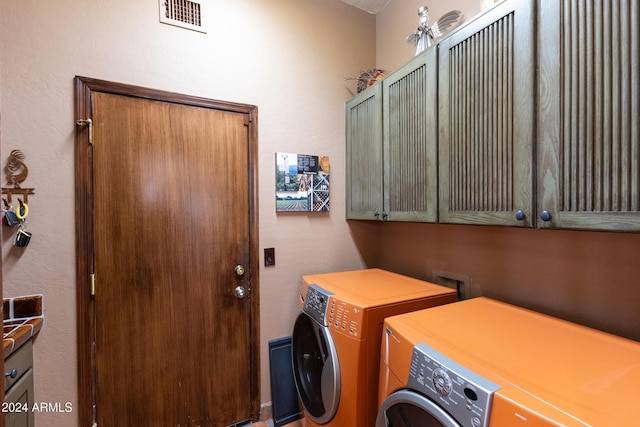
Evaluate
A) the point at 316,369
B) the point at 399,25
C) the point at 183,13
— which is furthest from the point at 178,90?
the point at 316,369

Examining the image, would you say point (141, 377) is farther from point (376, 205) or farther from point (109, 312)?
point (376, 205)

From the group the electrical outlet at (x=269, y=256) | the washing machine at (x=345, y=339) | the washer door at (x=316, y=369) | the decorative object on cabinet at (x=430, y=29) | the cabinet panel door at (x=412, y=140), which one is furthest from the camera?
the electrical outlet at (x=269, y=256)

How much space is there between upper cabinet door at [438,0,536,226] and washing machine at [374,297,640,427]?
41 cm

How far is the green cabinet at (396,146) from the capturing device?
57.2 inches

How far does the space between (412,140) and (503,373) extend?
3.79 ft

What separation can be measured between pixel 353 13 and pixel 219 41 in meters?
1.12

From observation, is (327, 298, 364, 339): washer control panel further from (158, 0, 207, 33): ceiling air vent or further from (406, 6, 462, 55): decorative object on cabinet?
(158, 0, 207, 33): ceiling air vent

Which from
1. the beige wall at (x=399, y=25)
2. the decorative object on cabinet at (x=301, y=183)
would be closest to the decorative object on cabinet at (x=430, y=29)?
the beige wall at (x=399, y=25)

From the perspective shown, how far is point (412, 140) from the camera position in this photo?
1.57 m

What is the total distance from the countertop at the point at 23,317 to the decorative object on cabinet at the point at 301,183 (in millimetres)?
1334

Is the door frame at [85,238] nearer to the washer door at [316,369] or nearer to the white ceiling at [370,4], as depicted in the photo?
the washer door at [316,369]

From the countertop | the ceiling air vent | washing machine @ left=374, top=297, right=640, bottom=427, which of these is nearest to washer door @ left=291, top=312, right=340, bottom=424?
washing machine @ left=374, top=297, right=640, bottom=427

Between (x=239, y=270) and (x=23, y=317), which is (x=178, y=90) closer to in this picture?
(x=239, y=270)

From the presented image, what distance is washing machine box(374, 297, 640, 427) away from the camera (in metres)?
0.64
